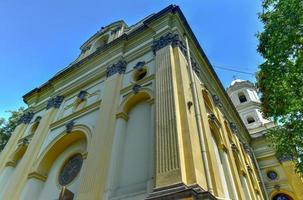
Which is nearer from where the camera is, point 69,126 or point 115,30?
point 69,126

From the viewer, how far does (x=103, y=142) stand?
9297mm

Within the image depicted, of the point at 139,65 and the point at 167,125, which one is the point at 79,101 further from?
the point at 167,125

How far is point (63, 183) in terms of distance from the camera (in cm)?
1051

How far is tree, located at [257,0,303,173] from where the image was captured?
31.6ft

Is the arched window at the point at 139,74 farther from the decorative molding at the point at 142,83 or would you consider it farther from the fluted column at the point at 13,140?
the fluted column at the point at 13,140

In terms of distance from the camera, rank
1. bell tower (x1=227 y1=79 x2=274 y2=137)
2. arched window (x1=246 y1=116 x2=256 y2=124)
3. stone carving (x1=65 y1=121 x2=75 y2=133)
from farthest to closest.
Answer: arched window (x1=246 y1=116 x2=256 y2=124), bell tower (x1=227 y1=79 x2=274 y2=137), stone carving (x1=65 y1=121 x2=75 y2=133)

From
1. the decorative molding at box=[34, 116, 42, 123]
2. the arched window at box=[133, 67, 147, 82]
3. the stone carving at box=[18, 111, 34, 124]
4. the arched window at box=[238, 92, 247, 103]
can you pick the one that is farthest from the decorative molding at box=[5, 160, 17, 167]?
the arched window at box=[238, 92, 247, 103]

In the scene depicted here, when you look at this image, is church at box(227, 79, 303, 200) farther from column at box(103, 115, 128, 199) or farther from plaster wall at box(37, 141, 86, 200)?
plaster wall at box(37, 141, 86, 200)

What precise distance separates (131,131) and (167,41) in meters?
4.56

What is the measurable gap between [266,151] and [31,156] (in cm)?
1990

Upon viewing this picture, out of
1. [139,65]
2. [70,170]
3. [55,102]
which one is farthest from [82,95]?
[70,170]

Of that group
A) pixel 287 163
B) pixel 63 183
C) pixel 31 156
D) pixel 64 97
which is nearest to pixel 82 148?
pixel 63 183

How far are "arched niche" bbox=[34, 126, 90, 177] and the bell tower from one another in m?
19.1

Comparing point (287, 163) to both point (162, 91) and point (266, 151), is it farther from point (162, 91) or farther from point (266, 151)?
point (162, 91)
